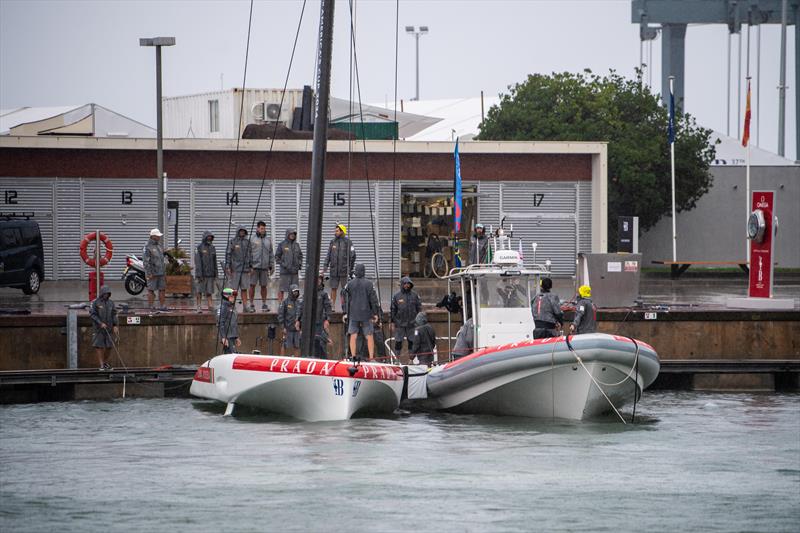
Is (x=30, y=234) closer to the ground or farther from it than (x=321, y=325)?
farther from it

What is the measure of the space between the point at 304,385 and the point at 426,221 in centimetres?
2103

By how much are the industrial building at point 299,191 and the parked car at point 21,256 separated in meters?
6.45

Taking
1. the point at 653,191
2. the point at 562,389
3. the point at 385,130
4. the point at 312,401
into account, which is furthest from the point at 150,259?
the point at 653,191

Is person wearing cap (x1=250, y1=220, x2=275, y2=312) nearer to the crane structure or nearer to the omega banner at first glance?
the omega banner

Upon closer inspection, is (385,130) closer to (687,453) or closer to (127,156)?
(127,156)

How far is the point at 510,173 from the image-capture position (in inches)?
1687

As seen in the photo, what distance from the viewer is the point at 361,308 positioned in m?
26.2

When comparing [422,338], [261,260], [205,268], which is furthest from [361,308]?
[261,260]

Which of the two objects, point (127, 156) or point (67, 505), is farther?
point (127, 156)

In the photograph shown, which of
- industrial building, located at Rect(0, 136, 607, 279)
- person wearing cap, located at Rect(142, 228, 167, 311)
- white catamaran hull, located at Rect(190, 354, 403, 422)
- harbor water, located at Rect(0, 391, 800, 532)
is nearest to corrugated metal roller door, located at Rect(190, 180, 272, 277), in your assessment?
industrial building, located at Rect(0, 136, 607, 279)

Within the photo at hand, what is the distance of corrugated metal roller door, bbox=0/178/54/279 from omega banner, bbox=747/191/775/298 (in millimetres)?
20670

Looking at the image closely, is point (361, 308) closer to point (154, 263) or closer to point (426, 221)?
point (154, 263)

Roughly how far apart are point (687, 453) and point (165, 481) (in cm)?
766

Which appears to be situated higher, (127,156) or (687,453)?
(127,156)
